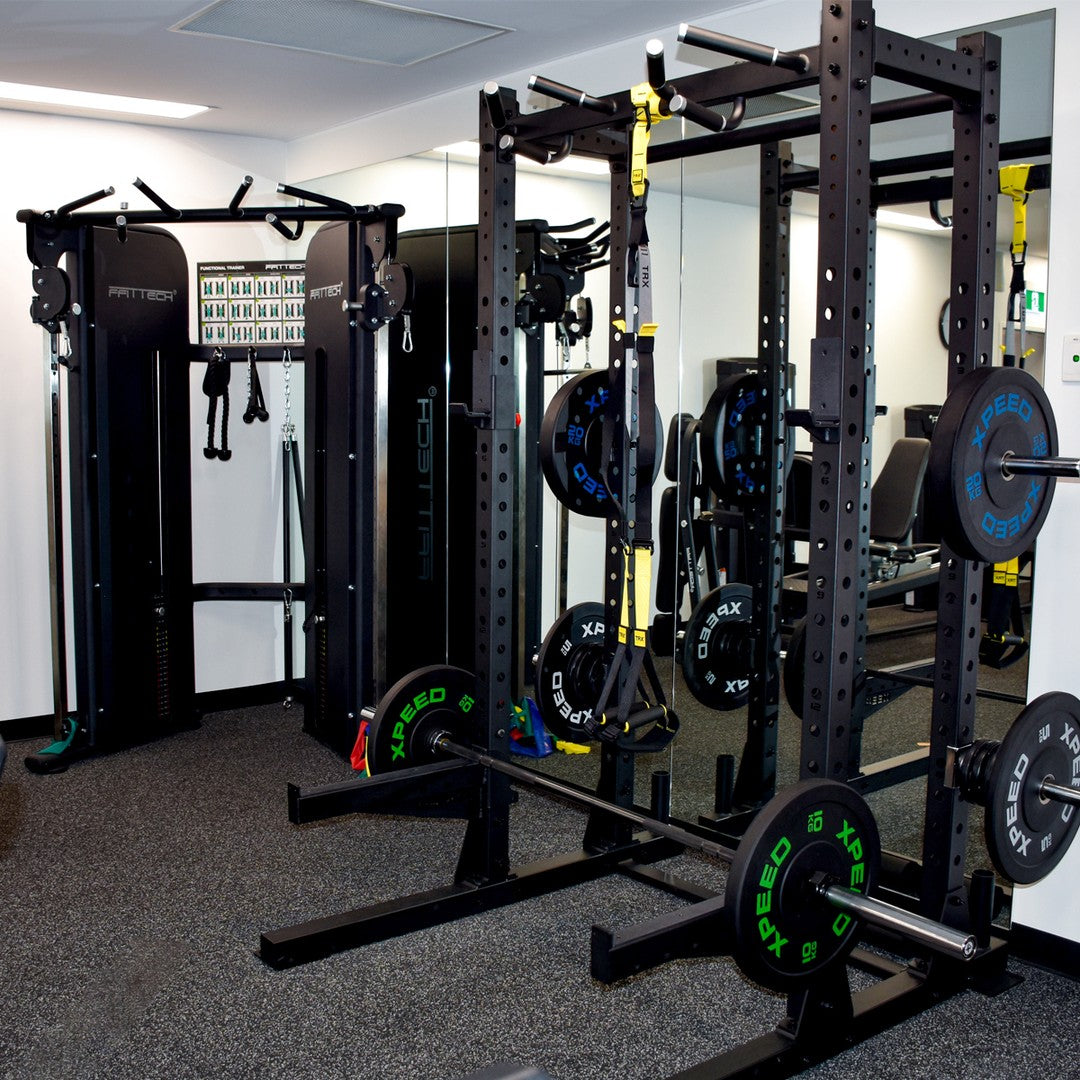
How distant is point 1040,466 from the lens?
231 cm

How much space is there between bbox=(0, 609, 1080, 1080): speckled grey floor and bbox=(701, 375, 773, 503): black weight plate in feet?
2.66

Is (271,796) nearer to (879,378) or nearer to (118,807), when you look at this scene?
(118,807)

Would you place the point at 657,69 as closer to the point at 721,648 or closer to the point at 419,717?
the point at 419,717

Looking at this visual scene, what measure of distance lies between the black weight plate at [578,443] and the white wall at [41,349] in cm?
274

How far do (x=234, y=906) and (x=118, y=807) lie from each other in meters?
1.02

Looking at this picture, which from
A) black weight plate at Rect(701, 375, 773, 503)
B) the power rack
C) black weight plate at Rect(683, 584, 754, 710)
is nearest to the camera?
the power rack

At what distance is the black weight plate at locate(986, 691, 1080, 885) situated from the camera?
93.2 inches

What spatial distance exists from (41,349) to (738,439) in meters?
3.05

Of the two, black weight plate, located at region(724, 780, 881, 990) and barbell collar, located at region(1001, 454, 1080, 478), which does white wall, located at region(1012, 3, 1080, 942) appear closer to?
barbell collar, located at region(1001, 454, 1080, 478)

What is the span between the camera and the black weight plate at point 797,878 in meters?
2.06

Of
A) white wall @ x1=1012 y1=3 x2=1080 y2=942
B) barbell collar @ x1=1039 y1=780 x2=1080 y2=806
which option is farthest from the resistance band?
white wall @ x1=1012 y1=3 x2=1080 y2=942

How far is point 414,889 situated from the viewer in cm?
344

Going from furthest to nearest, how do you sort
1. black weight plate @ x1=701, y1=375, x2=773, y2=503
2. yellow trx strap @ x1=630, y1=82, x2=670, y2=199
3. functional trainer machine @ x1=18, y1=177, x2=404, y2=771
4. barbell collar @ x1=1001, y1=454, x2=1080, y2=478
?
functional trainer machine @ x1=18, y1=177, x2=404, y2=771
black weight plate @ x1=701, y1=375, x2=773, y2=503
yellow trx strap @ x1=630, y1=82, x2=670, y2=199
barbell collar @ x1=1001, y1=454, x2=1080, y2=478

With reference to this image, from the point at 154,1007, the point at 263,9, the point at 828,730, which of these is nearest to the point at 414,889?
the point at 154,1007
